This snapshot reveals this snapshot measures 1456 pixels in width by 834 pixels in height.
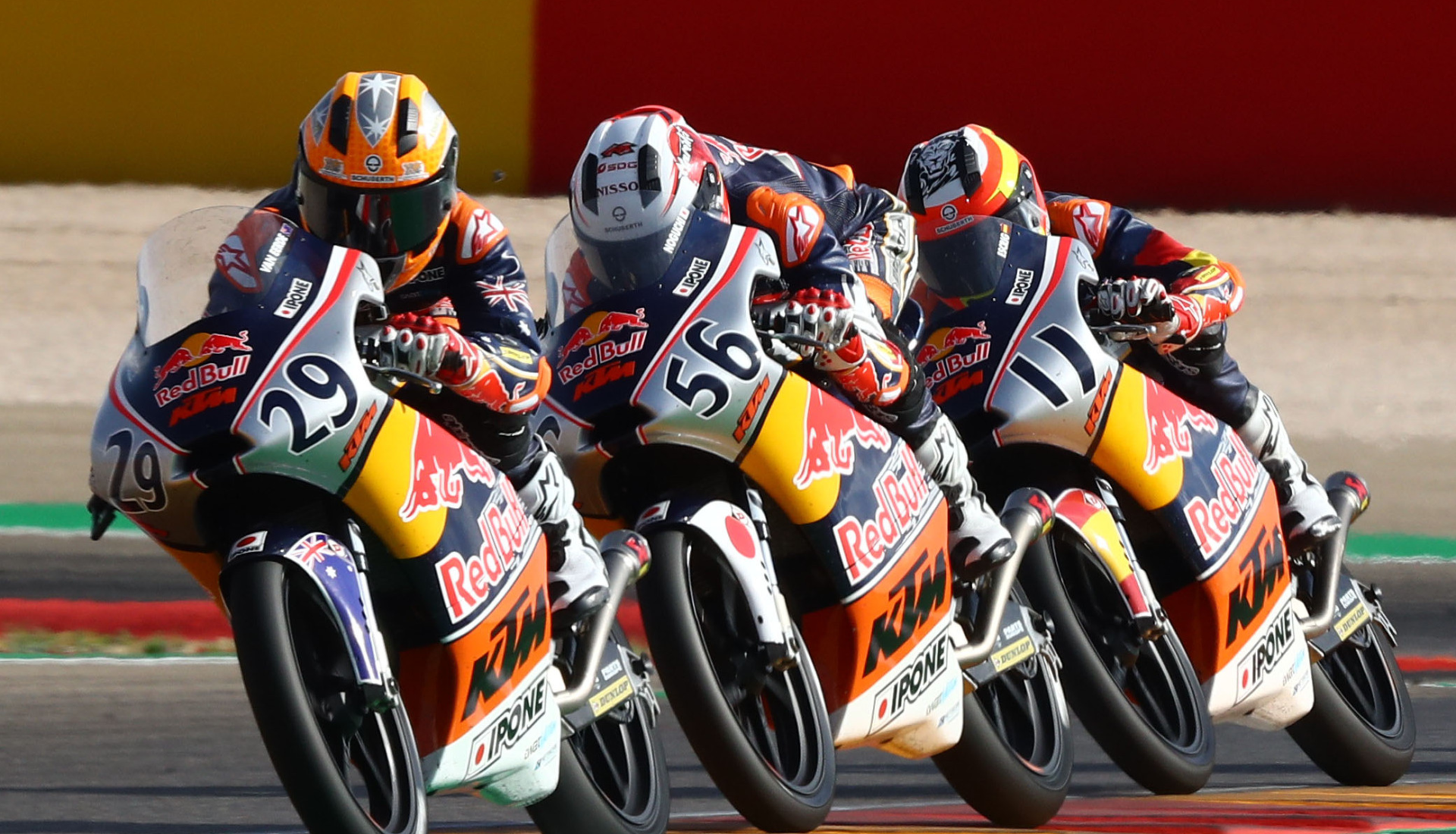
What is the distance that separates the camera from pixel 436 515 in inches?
170

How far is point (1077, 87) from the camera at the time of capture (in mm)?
14953

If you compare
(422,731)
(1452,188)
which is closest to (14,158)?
(1452,188)

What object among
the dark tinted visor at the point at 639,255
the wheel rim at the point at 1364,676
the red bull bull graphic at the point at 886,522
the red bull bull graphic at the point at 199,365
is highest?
the red bull bull graphic at the point at 199,365

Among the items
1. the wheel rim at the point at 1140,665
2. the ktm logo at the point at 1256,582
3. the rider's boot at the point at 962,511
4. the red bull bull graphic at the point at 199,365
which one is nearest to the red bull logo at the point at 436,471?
the red bull bull graphic at the point at 199,365

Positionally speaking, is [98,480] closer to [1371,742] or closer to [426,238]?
[426,238]

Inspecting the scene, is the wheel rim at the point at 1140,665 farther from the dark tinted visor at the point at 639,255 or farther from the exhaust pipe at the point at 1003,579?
the dark tinted visor at the point at 639,255

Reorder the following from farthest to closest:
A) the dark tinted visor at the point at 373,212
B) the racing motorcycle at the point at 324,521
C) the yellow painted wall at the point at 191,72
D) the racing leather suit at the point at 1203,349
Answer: the yellow painted wall at the point at 191,72 < the racing leather suit at the point at 1203,349 < the dark tinted visor at the point at 373,212 < the racing motorcycle at the point at 324,521

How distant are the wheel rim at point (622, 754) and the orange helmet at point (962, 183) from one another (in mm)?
1715

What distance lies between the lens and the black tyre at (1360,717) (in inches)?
261

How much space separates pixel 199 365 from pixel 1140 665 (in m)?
2.95

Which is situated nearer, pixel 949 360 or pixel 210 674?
pixel 949 360

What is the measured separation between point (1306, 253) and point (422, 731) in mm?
11942

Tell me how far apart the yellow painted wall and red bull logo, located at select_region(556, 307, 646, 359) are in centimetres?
883

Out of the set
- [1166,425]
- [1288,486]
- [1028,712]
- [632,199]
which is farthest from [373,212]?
[1288,486]
